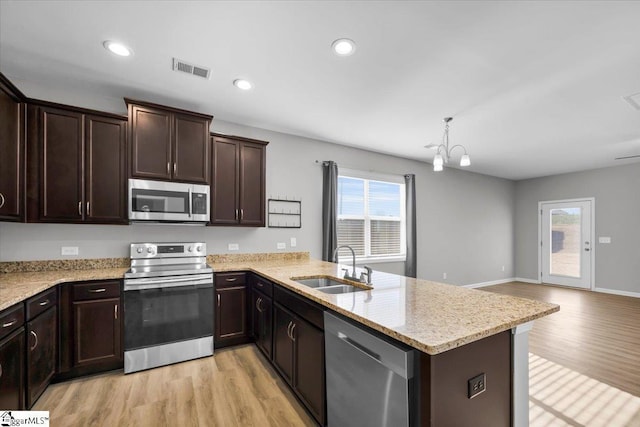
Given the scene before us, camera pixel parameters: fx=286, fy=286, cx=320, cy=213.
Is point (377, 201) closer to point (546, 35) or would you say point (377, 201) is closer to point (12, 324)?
point (546, 35)

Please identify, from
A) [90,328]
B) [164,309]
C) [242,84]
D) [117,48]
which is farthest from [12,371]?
[242,84]

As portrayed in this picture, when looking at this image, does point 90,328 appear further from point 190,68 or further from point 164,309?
point 190,68

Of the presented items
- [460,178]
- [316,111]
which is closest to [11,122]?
[316,111]

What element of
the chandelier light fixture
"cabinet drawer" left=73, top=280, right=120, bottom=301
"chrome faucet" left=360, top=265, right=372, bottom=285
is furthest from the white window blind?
"cabinet drawer" left=73, top=280, right=120, bottom=301

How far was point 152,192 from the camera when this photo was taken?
9.64 feet

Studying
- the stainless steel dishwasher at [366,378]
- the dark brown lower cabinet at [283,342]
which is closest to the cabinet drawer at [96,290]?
the dark brown lower cabinet at [283,342]

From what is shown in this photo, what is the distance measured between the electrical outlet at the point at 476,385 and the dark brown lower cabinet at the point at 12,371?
8.54 ft

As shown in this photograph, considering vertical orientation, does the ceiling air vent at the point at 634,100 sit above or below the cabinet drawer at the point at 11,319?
above

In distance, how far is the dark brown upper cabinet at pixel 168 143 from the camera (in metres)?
2.89

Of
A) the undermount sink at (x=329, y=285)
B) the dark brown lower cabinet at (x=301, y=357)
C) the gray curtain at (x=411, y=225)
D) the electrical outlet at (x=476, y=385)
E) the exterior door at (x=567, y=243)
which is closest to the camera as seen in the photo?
the electrical outlet at (x=476, y=385)

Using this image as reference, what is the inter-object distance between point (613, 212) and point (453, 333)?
7.54 m

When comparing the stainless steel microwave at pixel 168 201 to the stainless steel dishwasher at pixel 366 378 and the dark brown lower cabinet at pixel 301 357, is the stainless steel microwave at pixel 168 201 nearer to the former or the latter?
the dark brown lower cabinet at pixel 301 357

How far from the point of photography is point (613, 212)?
6098mm

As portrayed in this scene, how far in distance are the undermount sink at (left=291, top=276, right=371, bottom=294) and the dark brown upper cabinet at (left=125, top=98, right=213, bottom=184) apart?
5.38 feet
